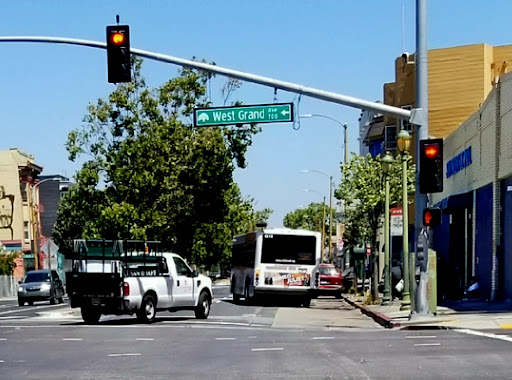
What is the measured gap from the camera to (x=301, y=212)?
509ft

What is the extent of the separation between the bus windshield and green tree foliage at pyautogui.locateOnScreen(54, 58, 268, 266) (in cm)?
844

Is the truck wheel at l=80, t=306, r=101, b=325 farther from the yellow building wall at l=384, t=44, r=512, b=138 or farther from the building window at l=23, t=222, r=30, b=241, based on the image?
the building window at l=23, t=222, r=30, b=241

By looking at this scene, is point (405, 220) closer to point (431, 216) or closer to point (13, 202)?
point (431, 216)

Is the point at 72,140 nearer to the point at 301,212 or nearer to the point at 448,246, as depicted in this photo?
the point at 448,246

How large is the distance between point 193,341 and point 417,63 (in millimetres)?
8915

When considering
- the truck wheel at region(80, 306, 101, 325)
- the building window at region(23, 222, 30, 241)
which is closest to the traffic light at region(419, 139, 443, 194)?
the truck wheel at region(80, 306, 101, 325)

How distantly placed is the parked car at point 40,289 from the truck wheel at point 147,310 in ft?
72.0

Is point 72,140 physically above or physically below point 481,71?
below

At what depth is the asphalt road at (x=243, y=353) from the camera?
13.1 m

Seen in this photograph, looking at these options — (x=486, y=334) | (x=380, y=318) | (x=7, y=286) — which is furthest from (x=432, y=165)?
(x=7, y=286)

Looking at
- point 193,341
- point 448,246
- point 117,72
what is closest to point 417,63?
point 117,72

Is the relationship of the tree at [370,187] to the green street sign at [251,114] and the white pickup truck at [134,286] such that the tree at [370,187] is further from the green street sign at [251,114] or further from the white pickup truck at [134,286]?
the green street sign at [251,114]

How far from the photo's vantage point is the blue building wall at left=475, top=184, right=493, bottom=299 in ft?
104

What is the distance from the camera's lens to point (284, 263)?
38.8m
